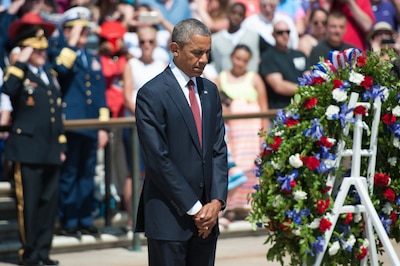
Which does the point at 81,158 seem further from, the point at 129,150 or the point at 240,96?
the point at 240,96

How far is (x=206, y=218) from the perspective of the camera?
5.43m

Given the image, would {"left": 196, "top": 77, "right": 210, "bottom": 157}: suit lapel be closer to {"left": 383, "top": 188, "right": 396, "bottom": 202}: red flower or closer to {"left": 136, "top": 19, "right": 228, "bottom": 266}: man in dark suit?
{"left": 136, "top": 19, "right": 228, "bottom": 266}: man in dark suit

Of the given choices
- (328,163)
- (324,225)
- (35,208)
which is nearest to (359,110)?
(328,163)

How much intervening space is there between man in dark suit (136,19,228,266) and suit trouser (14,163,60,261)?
369cm

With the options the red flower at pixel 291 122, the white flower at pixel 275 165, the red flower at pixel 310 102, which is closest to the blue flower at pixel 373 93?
the red flower at pixel 310 102

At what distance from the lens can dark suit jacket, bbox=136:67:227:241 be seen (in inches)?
213

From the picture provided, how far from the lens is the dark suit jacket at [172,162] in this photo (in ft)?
17.8

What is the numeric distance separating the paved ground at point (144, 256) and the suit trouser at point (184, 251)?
3564 mm

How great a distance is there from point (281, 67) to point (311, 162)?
4.94 m

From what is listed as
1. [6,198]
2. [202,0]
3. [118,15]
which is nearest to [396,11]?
[202,0]

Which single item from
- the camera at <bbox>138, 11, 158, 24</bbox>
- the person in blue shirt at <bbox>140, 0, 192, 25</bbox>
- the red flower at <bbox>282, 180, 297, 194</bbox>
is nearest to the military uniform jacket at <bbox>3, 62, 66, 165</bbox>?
the camera at <bbox>138, 11, 158, 24</bbox>

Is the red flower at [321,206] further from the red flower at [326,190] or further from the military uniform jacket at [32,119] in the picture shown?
the military uniform jacket at [32,119]

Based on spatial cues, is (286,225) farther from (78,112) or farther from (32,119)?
(78,112)

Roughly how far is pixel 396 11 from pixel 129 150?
4552 millimetres
